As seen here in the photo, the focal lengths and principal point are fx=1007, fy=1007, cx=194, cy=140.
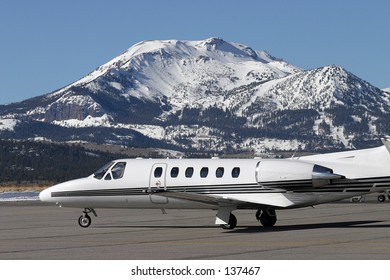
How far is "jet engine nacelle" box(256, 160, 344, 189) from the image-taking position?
37.1 meters

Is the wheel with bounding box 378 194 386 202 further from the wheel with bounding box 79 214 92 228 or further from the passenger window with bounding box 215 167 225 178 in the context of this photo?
the passenger window with bounding box 215 167 225 178

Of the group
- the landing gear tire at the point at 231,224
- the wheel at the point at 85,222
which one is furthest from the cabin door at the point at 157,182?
the wheel at the point at 85,222

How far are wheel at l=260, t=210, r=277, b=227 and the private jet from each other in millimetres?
39

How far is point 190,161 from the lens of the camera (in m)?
39.8

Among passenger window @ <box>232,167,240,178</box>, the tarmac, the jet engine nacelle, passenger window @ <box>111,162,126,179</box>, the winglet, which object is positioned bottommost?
the tarmac

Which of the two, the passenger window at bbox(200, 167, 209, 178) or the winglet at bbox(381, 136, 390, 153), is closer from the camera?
the winglet at bbox(381, 136, 390, 153)

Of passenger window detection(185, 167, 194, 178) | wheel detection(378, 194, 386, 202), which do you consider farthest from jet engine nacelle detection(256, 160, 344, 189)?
wheel detection(378, 194, 386, 202)

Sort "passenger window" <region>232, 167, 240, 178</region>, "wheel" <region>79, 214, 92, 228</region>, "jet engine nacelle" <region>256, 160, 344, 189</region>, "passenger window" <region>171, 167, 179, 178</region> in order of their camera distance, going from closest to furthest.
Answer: "jet engine nacelle" <region>256, 160, 344, 189</region> → "passenger window" <region>232, 167, 240, 178</region> → "passenger window" <region>171, 167, 179, 178</region> → "wheel" <region>79, 214, 92, 228</region>

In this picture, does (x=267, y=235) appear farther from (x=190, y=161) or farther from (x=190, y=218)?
(x=190, y=218)

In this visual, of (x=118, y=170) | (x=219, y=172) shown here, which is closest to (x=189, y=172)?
(x=219, y=172)

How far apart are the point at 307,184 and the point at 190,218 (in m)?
12.3

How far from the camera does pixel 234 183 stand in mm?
38219

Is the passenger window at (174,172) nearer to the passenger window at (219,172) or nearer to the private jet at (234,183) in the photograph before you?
the private jet at (234,183)
